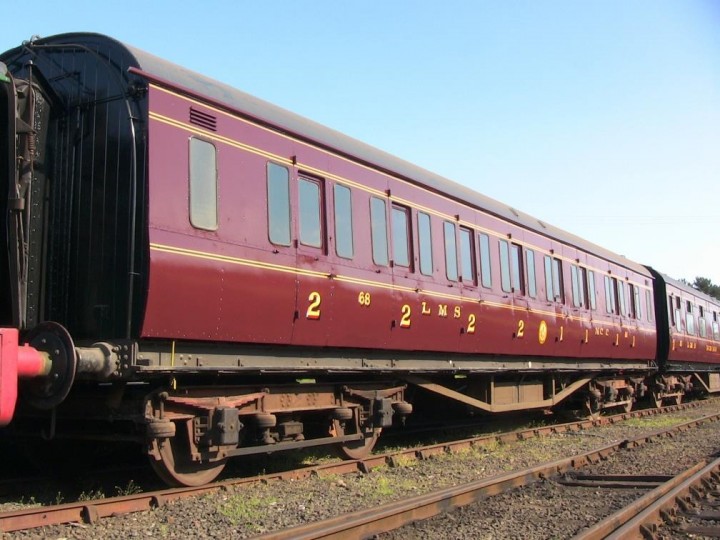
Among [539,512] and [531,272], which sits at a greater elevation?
[531,272]

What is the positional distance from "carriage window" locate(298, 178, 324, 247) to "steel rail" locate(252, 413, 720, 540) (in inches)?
113

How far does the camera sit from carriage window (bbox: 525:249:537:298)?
40.4 ft

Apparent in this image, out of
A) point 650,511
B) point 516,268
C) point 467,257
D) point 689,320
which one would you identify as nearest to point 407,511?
point 650,511

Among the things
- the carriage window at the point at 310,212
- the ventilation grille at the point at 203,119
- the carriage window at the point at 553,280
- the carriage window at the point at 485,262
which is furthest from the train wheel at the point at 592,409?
the ventilation grille at the point at 203,119

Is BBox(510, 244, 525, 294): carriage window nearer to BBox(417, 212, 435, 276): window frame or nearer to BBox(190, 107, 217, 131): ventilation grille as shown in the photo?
BBox(417, 212, 435, 276): window frame

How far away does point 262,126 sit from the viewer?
7.10 metres

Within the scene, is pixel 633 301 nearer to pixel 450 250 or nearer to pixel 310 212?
pixel 450 250

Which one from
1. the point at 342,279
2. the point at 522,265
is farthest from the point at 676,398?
the point at 342,279

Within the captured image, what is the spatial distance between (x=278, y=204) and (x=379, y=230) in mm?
1858

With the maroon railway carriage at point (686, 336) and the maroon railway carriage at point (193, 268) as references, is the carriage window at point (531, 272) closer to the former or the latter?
the maroon railway carriage at point (193, 268)

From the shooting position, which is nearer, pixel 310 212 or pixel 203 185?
pixel 203 185

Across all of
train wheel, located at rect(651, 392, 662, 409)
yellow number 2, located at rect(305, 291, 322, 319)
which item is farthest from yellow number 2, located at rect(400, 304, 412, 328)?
train wheel, located at rect(651, 392, 662, 409)

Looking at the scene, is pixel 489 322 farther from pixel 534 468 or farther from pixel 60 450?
pixel 60 450

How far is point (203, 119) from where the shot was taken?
643cm
